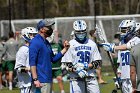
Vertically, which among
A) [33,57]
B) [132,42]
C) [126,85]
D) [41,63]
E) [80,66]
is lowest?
[126,85]

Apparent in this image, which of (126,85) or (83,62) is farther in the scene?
(126,85)

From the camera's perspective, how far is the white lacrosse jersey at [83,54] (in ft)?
45.9

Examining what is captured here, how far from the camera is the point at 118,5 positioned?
49250 mm

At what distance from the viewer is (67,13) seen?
5425cm

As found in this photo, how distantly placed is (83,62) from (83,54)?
167 millimetres

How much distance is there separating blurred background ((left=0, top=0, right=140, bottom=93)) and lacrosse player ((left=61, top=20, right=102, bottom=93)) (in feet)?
35.7

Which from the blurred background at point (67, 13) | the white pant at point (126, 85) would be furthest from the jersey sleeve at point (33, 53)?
the blurred background at point (67, 13)

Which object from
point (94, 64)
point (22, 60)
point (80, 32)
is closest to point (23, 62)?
point (22, 60)

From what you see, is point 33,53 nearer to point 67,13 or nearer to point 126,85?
point 126,85

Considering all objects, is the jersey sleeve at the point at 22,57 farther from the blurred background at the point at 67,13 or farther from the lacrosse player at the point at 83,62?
the blurred background at the point at 67,13

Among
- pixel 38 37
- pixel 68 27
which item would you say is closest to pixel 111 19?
pixel 68 27

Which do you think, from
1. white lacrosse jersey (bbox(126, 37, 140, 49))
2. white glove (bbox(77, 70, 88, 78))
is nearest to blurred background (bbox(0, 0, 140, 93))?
white glove (bbox(77, 70, 88, 78))

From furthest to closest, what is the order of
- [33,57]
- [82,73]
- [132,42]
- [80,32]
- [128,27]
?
1. [80,32]
2. [82,73]
3. [128,27]
4. [132,42]
5. [33,57]

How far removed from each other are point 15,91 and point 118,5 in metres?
27.4
